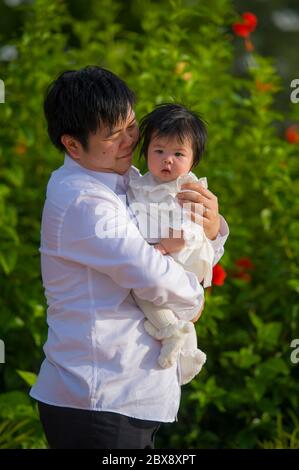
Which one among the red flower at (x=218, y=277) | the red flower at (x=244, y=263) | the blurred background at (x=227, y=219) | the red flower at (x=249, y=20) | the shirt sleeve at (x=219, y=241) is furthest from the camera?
the red flower at (x=249, y=20)

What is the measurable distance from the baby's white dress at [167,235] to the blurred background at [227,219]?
124 centimetres

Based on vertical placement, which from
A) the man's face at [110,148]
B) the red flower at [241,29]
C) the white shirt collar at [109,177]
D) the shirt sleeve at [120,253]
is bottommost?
the shirt sleeve at [120,253]

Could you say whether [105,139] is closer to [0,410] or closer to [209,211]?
[209,211]

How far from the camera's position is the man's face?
2.56 m

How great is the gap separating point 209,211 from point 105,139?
1.21 ft

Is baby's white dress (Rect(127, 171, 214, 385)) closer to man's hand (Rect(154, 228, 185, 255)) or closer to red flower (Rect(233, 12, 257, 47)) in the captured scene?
man's hand (Rect(154, 228, 185, 255))

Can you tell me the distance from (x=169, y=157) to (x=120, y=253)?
33 cm

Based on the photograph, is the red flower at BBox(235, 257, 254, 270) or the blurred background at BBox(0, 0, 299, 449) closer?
the blurred background at BBox(0, 0, 299, 449)

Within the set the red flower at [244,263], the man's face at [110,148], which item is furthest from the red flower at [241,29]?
the man's face at [110,148]

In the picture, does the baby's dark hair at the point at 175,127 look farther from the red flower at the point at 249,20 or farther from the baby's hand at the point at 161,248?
the red flower at the point at 249,20

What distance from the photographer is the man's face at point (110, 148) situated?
2.56 metres

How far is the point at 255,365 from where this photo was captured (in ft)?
14.3

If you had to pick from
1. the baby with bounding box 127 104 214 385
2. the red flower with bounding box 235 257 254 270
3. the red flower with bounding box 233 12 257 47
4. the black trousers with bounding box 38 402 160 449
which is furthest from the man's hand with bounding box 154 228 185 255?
Result: the red flower with bounding box 233 12 257 47
